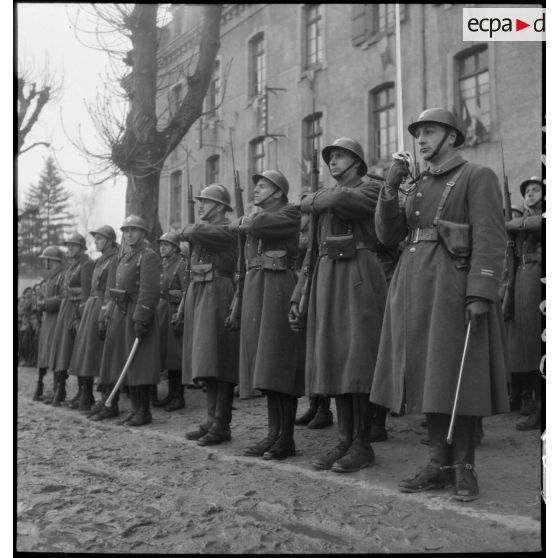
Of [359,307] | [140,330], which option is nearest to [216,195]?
[140,330]

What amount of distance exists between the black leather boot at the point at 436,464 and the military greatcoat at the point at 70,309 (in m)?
5.83

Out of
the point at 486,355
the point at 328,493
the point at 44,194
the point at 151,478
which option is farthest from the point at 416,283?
the point at 44,194

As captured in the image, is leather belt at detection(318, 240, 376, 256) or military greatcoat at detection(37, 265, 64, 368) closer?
leather belt at detection(318, 240, 376, 256)

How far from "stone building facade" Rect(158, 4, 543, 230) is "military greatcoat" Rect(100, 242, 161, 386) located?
8.27ft

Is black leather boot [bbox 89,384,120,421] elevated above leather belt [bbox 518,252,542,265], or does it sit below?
below

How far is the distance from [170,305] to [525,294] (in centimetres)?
463

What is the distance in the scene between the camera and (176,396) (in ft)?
28.5

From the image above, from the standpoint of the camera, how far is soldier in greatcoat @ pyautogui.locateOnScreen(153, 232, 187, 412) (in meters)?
8.75

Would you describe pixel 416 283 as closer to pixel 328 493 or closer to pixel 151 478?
pixel 328 493

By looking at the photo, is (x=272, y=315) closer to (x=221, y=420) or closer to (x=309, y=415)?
(x=221, y=420)
